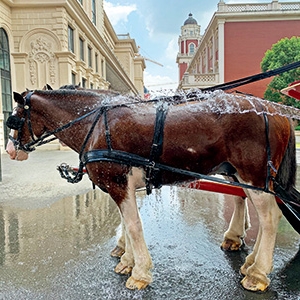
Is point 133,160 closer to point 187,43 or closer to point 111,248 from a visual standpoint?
point 111,248

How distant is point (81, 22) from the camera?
2012cm

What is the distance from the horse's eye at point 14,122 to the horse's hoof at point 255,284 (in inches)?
95.9

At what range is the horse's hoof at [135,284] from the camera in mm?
2490

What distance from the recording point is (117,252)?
3.16 metres

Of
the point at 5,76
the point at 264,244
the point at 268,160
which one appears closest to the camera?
the point at 268,160

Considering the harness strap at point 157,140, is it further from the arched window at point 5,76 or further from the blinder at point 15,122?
the arched window at point 5,76

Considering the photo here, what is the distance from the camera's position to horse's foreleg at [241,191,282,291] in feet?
8.14

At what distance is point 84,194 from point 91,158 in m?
3.68

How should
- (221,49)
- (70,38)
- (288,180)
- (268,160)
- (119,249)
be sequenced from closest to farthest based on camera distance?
1. (268,160)
2. (288,180)
3. (119,249)
4. (70,38)
5. (221,49)

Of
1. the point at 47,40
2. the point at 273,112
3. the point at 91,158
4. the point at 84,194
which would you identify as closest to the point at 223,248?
the point at 273,112

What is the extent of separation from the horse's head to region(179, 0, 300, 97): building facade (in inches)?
966

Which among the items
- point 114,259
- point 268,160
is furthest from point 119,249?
point 268,160

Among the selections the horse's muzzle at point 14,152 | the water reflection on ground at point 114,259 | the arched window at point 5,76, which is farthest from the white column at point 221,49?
the horse's muzzle at point 14,152

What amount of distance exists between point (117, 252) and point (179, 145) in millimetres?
1465
